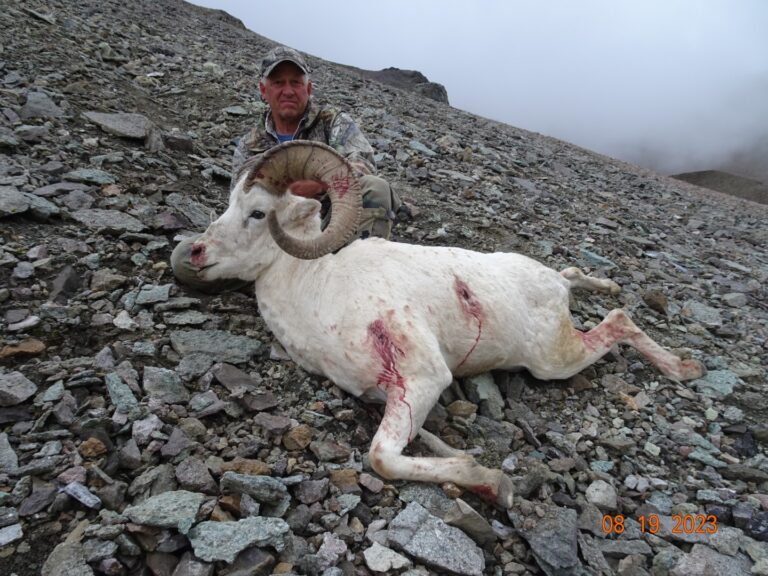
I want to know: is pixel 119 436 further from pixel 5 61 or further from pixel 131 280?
pixel 5 61

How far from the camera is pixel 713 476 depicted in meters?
3.96

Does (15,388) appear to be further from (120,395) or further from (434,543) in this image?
(434,543)

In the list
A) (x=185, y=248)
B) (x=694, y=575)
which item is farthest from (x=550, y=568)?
(x=185, y=248)

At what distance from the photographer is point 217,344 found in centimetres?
448

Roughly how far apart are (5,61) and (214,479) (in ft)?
30.5

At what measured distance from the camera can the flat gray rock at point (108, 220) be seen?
5.48m

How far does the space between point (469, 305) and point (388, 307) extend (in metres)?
0.84

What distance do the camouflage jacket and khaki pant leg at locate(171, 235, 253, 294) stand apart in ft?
4.65

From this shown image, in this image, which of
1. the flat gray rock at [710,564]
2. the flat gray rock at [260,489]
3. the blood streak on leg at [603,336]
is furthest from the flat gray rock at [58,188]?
the flat gray rock at [710,564]

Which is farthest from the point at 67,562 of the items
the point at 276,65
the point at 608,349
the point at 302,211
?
the point at 276,65

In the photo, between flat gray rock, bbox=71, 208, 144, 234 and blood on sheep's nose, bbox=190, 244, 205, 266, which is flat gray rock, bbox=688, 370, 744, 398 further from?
flat gray rock, bbox=71, 208, 144, 234

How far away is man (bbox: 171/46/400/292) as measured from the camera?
551 centimetres
